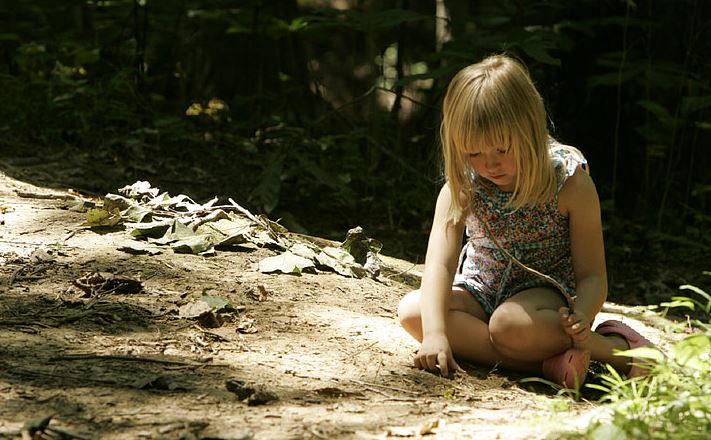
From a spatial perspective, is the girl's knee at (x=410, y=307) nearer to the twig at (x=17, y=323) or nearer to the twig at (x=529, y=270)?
the twig at (x=529, y=270)

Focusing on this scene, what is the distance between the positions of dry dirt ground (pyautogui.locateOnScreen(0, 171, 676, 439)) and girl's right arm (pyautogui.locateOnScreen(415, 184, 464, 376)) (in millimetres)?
63

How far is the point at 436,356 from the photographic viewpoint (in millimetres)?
2777

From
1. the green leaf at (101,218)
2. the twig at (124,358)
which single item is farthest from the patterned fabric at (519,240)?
the green leaf at (101,218)

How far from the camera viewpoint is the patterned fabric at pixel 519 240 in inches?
117

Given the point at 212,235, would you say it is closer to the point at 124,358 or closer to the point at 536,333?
the point at 124,358

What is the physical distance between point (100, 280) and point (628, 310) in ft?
7.97

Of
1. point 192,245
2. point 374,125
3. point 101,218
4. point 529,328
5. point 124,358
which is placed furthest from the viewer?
point 374,125

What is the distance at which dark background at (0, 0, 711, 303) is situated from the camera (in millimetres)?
5418

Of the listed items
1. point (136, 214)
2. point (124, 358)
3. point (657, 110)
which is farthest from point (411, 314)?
point (657, 110)

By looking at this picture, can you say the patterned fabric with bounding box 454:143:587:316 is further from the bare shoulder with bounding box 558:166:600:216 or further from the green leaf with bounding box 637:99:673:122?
the green leaf with bounding box 637:99:673:122

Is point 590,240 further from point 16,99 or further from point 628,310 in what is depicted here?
point 16,99

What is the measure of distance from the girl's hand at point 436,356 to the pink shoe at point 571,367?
1.02 ft

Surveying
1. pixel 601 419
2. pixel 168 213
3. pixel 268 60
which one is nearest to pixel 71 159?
pixel 168 213

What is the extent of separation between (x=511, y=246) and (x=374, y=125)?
3.38 metres
